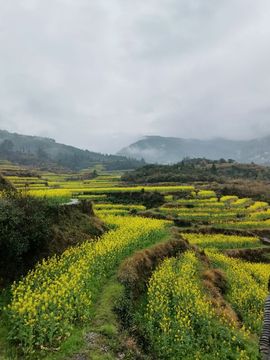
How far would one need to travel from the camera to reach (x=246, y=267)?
3203 centimetres

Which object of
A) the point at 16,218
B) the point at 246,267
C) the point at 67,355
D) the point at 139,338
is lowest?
the point at 246,267

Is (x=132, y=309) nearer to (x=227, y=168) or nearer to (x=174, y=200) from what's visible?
(x=174, y=200)

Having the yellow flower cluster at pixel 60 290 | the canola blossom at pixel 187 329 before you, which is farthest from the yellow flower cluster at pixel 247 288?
the yellow flower cluster at pixel 60 290

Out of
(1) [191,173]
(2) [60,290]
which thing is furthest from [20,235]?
(1) [191,173]

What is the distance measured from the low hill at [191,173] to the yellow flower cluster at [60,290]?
8031 centimetres

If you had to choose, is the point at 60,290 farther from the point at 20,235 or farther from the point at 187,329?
the point at 187,329

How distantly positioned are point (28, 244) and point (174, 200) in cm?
4862

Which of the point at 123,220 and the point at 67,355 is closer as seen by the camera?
the point at 67,355

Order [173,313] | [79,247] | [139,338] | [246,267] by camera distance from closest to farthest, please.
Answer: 1. [139,338]
2. [173,313]
3. [79,247]
4. [246,267]

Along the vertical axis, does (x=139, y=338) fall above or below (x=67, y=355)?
below

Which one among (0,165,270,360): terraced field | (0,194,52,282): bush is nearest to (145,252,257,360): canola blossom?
(0,165,270,360): terraced field

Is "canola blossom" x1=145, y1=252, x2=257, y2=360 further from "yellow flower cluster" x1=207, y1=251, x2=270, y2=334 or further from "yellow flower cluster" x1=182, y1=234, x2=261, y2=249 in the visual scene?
"yellow flower cluster" x1=182, y1=234, x2=261, y2=249

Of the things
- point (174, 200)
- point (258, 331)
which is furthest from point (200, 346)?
point (174, 200)

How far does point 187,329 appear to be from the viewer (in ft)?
51.0
